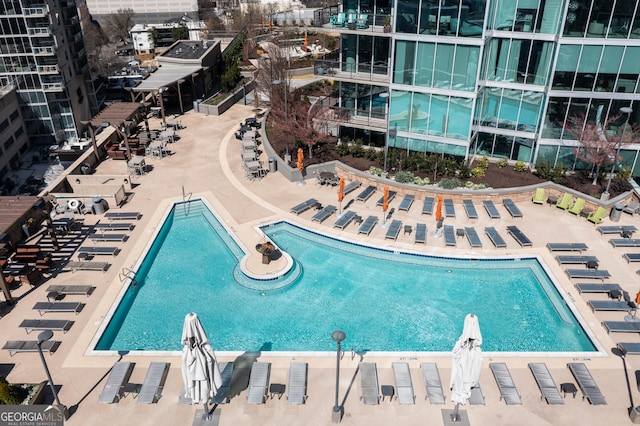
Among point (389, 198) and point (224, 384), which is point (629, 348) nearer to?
point (389, 198)

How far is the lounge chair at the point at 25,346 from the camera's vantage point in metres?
19.0

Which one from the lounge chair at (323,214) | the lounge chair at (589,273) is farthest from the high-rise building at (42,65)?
the lounge chair at (589,273)

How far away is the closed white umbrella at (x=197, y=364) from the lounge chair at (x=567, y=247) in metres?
19.0

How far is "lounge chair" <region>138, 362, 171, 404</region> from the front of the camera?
1700cm

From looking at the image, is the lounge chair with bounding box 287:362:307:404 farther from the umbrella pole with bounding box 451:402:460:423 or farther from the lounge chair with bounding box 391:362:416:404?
the umbrella pole with bounding box 451:402:460:423

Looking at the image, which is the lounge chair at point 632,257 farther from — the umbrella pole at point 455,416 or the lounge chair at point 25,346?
the lounge chair at point 25,346

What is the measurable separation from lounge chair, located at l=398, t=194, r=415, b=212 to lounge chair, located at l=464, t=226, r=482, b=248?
3.77m

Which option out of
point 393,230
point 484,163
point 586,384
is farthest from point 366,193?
point 586,384

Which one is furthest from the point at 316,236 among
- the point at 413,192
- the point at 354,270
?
the point at 413,192

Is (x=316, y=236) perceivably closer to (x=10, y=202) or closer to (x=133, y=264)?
(x=133, y=264)

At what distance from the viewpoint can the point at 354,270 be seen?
24.6 m

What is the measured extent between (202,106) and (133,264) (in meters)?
25.4

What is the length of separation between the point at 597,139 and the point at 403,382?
21263 mm

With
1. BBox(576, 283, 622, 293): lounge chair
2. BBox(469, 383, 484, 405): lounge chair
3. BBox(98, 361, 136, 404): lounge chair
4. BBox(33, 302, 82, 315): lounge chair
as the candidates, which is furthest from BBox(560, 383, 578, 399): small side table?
BBox(33, 302, 82, 315): lounge chair
